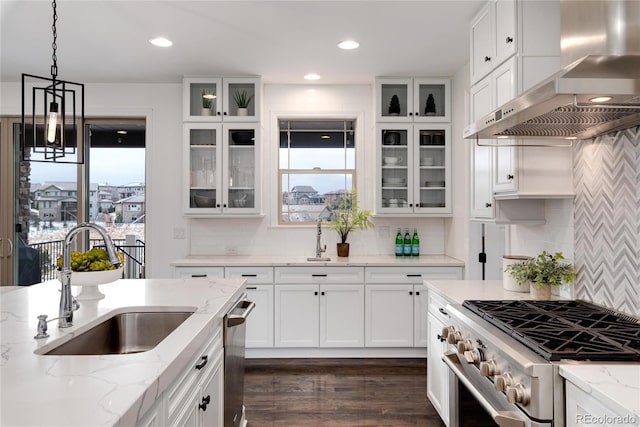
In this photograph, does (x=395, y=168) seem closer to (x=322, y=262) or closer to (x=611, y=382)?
(x=322, y=262)

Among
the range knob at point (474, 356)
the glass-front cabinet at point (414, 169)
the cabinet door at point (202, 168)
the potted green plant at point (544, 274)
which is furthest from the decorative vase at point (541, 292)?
the cabinet door at point (202, 168)

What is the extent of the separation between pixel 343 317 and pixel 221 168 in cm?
181

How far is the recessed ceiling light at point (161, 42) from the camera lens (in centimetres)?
331

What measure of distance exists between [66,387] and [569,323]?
1745 millimetres

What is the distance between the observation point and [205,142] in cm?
423

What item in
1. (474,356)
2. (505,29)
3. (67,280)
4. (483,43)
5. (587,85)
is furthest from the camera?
(483,43)

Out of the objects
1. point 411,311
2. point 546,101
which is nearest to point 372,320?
point 411,311

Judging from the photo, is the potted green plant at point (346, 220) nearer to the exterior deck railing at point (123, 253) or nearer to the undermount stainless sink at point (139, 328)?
the exterior deck railing at point (123, 253)

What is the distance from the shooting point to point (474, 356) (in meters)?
1.81

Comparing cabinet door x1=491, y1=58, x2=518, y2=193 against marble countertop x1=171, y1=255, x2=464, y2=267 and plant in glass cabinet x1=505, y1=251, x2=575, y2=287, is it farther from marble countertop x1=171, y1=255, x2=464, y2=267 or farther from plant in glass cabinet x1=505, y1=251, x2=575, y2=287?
marble countertop x1=171, y1=255, x2=464, y2=267

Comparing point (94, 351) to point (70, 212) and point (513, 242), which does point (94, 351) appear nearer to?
point (513, 242)

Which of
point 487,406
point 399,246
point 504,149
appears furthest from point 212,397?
point 399,246

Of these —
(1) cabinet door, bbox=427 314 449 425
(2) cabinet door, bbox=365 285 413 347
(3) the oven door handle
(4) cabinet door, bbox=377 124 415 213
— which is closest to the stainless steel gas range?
(3) the oven door handle

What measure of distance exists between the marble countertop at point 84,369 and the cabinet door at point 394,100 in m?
2.78
